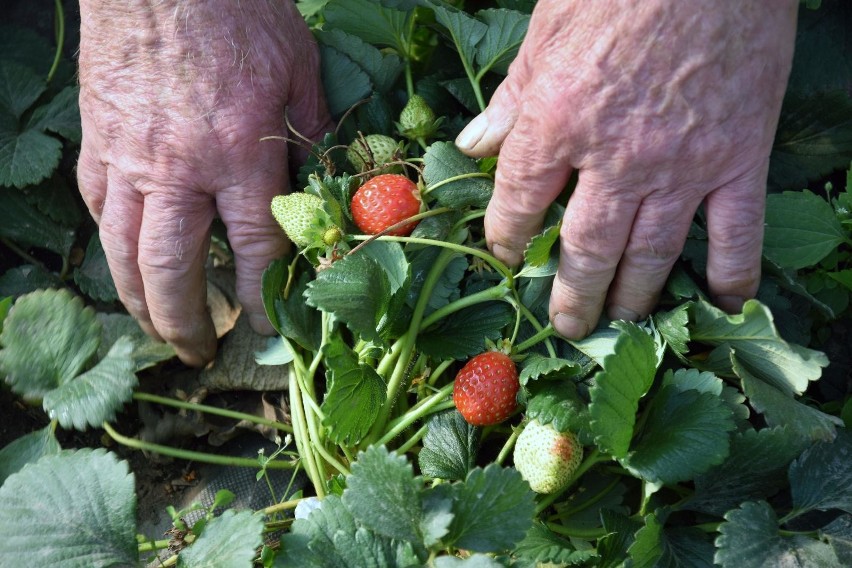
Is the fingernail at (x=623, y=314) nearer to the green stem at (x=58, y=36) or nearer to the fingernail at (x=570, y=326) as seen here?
the fingernail at (x=570, y=326)

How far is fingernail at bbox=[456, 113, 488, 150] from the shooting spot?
1016 millimetres

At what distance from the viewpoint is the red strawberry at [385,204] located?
99cm

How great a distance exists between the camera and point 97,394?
1.04 meters

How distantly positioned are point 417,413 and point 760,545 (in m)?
0.44

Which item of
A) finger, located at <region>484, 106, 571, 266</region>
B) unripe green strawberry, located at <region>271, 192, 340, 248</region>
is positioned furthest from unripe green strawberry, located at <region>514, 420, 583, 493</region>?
unripe green strawberry, located at <region>271, 192, 340, 248</region>

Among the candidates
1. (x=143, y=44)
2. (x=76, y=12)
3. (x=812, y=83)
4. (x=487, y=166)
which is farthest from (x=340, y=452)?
(x=76, y=12)

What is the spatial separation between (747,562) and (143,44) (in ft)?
3.33

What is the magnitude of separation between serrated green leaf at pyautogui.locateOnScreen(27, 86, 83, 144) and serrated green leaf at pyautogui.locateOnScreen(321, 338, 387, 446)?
70 cm

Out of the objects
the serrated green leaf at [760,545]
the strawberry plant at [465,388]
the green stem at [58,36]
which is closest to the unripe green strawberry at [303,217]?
the strawberry plant at [465,388]

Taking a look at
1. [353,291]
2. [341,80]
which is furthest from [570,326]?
[341,80]

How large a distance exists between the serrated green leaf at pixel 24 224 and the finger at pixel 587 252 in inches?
36.3

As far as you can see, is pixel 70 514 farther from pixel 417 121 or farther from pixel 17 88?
pixel 17 88

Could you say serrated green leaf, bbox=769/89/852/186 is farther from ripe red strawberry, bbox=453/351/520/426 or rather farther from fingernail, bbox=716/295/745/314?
ripe red strawberry, bbox=453/351/520/426

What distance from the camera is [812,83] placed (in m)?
1.37
